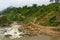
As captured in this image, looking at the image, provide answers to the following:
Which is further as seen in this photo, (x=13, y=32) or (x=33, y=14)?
(x=33, y=14)

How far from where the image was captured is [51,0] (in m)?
10.8

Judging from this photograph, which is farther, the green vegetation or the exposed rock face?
the green vegetation

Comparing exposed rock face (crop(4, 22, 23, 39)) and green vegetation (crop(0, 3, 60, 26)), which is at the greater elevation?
green vegetation (crop(0, 3, 60, 26))

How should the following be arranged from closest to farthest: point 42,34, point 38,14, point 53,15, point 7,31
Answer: point 42,34, point 7,31, point 53,15, point 38,14

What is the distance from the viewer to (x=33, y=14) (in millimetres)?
10344

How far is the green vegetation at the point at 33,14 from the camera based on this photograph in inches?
354

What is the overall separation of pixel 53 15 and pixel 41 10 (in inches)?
54.1

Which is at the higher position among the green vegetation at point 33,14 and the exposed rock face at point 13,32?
the green vegetation at point 33,14

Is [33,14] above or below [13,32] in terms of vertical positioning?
above

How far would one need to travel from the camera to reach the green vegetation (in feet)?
29.5

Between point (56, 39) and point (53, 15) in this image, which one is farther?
point (53, 15)

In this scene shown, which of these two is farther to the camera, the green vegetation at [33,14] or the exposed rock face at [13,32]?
the green vegetation at [33,14]

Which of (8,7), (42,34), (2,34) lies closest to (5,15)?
(8,7)

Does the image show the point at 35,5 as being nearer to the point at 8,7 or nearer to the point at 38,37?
the point at 8,7
